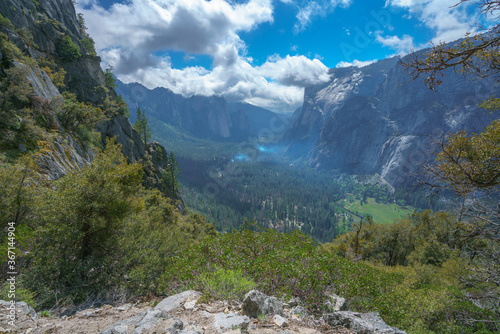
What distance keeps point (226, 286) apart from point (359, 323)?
4.31m

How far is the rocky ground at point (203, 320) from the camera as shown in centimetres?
508

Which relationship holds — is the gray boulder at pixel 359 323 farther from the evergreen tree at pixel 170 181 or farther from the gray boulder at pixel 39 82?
the evergreen tree at pixel 170 181

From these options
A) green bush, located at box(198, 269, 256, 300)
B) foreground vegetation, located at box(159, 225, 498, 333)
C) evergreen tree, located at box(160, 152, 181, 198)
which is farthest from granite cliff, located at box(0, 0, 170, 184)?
green bush, located at box(198, 269, 256, 300)

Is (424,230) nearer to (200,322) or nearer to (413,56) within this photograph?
(413,56)

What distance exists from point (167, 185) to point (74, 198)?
171 ft

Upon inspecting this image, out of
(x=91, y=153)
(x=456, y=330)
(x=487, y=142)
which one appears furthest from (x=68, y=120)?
Result: (x=456, y=330)

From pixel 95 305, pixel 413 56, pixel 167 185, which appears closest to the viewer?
pixel 413 56

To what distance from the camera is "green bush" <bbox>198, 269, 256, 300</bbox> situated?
6984 mm

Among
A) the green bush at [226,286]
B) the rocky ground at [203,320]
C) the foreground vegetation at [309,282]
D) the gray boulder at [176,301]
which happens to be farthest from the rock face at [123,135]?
the green bush at [226,286]

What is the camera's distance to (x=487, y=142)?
6.56m

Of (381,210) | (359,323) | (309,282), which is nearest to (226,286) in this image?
(309,282)

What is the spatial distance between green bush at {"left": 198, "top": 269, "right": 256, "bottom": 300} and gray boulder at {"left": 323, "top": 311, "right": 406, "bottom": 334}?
274 cm

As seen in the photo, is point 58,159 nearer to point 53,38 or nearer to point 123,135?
point 123,135

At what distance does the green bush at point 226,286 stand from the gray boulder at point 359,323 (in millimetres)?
2743
